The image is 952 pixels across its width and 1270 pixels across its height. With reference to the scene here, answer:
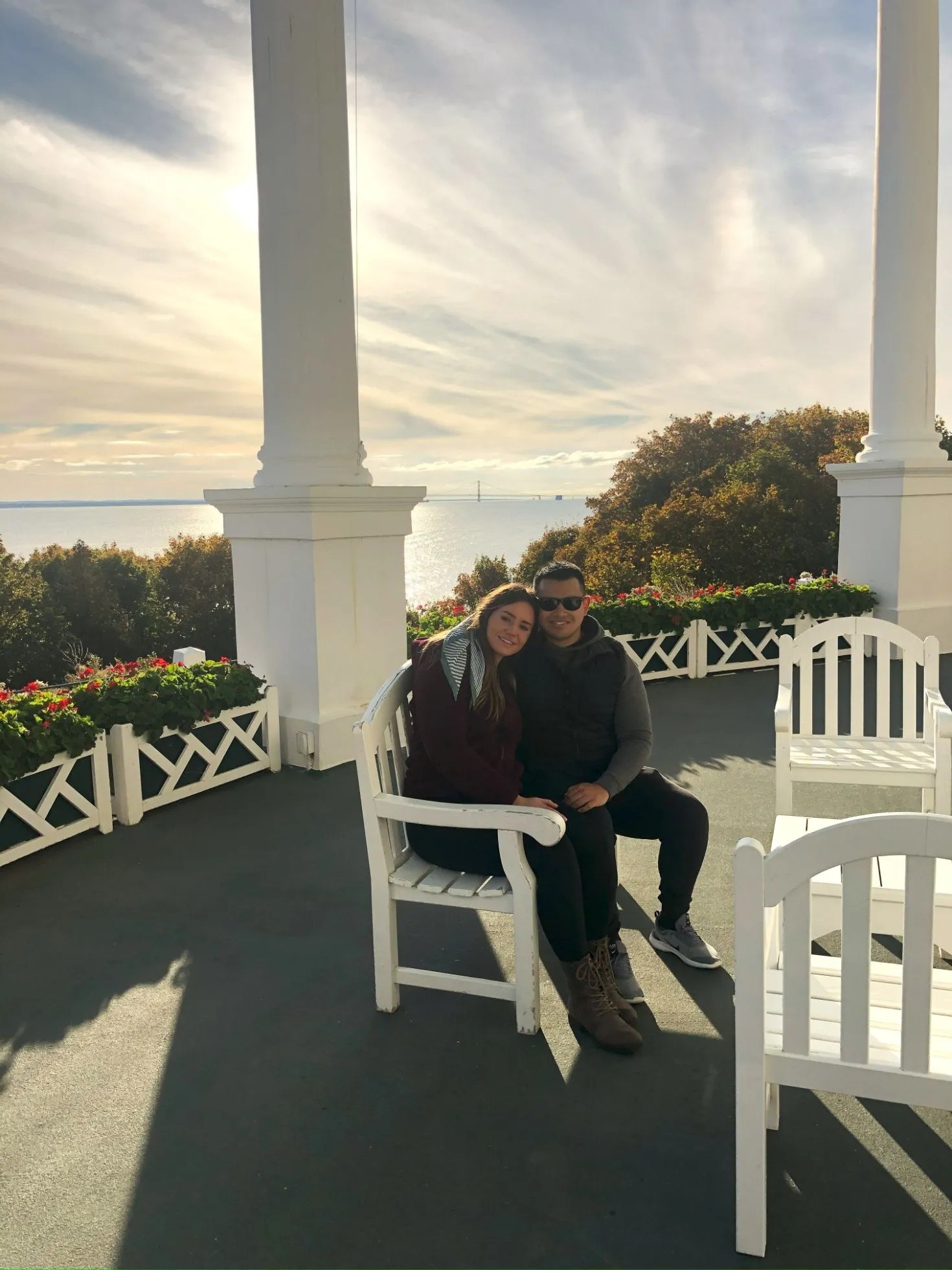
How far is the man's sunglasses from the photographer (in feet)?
10.9

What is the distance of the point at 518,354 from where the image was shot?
6950cm

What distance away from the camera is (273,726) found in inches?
223

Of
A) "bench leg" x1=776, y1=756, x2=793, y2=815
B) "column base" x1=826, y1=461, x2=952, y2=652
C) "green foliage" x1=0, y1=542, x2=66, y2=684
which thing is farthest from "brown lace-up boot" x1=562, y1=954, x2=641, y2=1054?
"green foliage" x1=0, y1=542, x2=66, y2=684

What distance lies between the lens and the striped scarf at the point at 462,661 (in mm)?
3090

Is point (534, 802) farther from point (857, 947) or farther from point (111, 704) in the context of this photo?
point (111, 704)

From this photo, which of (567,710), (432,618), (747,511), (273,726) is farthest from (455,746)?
(747,511)

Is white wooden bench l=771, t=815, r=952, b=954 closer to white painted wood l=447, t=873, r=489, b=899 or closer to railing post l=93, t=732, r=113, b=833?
white painted wood l=447, t=873, r=489, b=899

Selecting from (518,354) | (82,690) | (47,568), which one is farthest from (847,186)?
(518,354)

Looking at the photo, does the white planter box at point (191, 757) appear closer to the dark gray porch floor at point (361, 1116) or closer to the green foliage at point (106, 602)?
the dark gray porch floor at point (361, 1116)

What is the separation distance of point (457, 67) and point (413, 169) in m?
1.45

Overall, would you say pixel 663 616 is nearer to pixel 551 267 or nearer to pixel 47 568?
pixel 551 267

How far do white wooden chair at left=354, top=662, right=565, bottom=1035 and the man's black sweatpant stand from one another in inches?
23.3

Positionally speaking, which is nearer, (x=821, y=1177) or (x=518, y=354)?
(x=821, y=1177)

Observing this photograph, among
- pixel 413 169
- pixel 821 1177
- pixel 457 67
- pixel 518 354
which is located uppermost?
pixel 518 354
